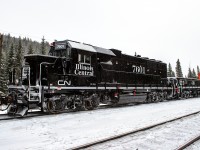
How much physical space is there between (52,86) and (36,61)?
1.57 metres

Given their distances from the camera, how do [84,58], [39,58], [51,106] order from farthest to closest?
[84,58], [51,106], [39,58]

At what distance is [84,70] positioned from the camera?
14109 mm

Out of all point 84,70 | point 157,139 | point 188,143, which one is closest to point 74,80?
point 84,70

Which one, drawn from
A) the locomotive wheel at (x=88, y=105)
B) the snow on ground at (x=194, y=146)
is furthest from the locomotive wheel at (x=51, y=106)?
the snow on ground at (x=194, y=146)

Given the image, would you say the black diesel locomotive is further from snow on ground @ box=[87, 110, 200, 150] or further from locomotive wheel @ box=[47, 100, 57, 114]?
snow on ground @ box=[87, 110, 200, 150]

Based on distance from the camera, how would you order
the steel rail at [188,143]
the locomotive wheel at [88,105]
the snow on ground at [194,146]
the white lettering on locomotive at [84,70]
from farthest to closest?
the locomotive wheel at [88,105], the white lettering on locomotive at [84,70], the snow on ground at [194,146], the steel rail at [188,143]

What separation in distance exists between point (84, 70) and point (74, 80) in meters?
1.00

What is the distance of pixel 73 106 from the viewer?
13570 mm

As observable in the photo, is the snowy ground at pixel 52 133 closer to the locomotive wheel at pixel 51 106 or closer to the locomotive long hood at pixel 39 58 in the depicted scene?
the locomotive wheel at pixel 51 106

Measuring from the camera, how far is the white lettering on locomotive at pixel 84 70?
13578mm

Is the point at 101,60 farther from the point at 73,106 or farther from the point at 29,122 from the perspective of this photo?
the point at 29,122

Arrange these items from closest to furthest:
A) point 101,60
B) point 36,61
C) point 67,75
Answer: point 36,61, point 67,75, point 101,60

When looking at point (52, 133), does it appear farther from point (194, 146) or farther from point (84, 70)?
point (84, 70)

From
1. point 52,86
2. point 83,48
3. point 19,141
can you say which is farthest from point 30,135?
point 83,48
